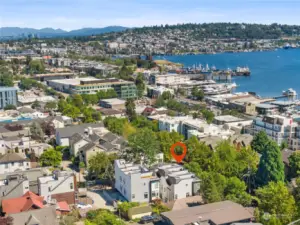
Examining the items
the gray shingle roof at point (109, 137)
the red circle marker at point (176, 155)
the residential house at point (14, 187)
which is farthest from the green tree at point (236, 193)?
the gray shingle roof at point (109, 137)

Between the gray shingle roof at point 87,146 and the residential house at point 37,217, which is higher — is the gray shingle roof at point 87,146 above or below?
above

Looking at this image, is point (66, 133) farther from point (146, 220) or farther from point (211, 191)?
point (211, 191)

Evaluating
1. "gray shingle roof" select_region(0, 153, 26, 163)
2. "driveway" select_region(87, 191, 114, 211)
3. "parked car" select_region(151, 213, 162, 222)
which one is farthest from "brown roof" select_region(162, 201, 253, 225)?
"gray shingle roof" select_region(0, 153, 26, 163)

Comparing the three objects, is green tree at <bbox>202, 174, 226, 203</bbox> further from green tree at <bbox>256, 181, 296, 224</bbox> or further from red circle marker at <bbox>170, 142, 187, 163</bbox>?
red circle marker at <bbox>170, 142, 187, 163</bbox>

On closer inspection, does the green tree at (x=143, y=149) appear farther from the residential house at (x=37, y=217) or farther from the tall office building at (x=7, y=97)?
the tall office building at (x=7, y=97)

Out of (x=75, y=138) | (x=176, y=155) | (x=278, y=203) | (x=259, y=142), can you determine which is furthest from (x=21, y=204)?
(x=259, y=142)

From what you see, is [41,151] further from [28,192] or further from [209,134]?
[209,134]

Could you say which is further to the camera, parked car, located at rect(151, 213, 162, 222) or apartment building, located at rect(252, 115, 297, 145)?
apartment building, located at rect(252, 115, 297, 145)
